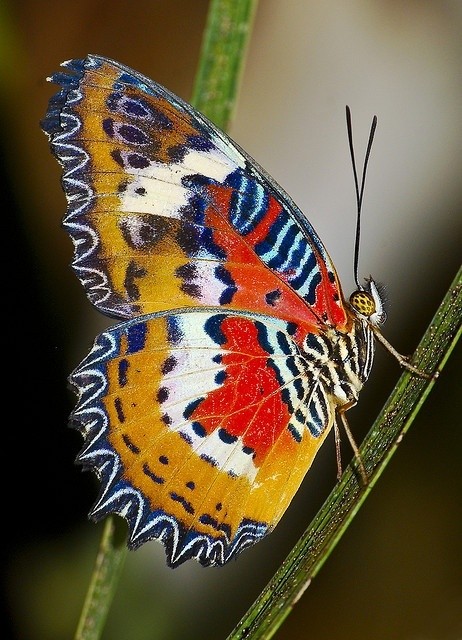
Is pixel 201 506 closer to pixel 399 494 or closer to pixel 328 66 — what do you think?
pixel 399 494

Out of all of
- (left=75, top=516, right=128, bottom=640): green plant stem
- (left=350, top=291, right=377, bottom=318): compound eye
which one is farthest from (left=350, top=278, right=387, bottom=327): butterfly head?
(left=75, top=516, right=128, bottom=640): green plant stem

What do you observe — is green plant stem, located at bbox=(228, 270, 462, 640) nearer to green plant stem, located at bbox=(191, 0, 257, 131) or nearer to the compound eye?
the compound eye

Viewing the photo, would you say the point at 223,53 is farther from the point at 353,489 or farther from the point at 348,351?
the point at 353,489

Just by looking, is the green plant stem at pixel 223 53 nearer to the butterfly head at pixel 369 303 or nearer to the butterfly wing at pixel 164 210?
the butterfly wing at pixel 164 210

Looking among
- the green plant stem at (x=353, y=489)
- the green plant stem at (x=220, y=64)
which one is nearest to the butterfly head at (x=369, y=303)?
the green plant stem at (x=353, y=489)

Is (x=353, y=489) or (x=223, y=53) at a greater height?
(x=223, y=53)

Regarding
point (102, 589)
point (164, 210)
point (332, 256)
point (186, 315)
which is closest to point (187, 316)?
point (186, 315)

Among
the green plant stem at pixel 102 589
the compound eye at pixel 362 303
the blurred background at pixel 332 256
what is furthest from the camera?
the blurred background at pixel 332 256
